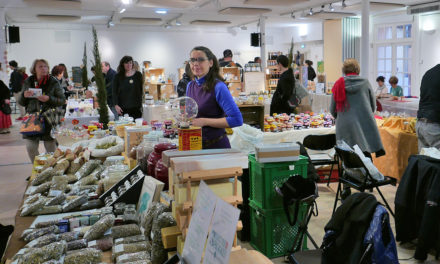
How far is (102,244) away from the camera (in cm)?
183

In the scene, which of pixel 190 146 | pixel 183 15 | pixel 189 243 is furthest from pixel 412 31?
pixel 189 243

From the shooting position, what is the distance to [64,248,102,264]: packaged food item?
5.42 ft

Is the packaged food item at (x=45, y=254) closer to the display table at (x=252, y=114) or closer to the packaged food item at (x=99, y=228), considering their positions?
the packaged food item at (x=99, y=228)

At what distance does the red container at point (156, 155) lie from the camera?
240cm

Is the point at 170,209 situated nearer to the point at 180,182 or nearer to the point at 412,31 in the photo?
the point at 180,182

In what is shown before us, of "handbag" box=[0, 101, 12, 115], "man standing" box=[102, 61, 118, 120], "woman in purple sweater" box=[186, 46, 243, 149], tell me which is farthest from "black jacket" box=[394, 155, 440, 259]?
"handbag" box=[0, 101, 12, 115]

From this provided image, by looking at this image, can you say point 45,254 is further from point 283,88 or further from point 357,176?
point 283,88

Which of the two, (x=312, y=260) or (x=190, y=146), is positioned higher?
(x=190, y=146)

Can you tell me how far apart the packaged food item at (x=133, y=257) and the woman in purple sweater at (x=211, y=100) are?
1051 mm

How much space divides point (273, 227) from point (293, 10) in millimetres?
10816

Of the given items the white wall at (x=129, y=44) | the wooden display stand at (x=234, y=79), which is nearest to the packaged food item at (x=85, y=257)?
the wooden display stand at (x=234, y=79)

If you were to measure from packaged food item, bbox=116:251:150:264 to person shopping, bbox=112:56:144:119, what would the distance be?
13.7 feet

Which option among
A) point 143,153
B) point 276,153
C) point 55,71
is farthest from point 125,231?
point 55,71

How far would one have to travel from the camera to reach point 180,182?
1.59m
